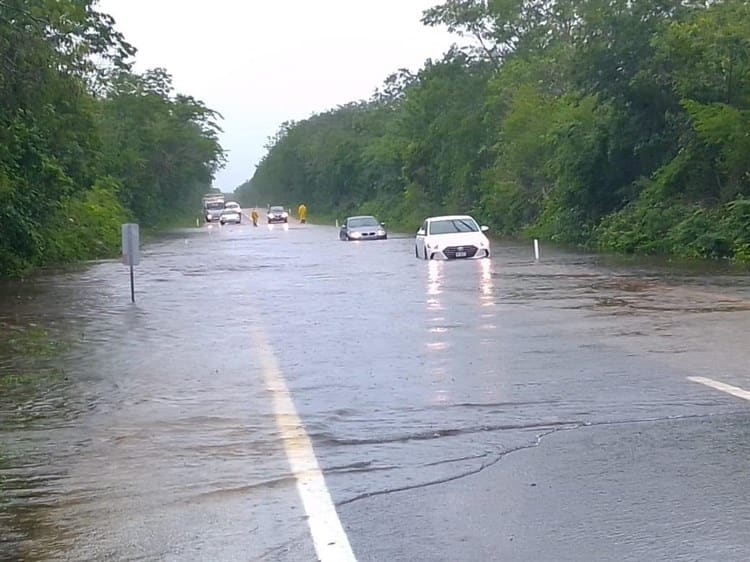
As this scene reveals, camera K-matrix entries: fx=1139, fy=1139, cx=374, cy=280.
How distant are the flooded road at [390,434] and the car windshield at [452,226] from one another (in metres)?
15.0

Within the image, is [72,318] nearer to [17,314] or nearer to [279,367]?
[17,314]

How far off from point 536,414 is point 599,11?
1367 inches

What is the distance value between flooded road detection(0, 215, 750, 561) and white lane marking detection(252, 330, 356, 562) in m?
0.03

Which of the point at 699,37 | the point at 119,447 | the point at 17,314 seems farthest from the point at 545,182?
the point at 119,447

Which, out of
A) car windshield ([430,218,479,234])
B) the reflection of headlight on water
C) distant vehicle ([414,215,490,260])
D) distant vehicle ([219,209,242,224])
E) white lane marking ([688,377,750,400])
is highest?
distant vehicle ([219,209,242,224])

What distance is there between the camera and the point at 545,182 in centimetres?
5759

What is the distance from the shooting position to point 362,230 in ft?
172

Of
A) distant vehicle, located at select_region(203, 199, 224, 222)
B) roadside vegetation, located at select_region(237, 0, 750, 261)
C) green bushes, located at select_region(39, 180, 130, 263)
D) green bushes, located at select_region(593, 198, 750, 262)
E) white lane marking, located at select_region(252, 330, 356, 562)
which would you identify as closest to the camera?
white lane marking, located at select_region(252, 330, 356, 562)

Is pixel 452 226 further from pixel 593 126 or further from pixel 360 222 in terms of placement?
pixel 360 222

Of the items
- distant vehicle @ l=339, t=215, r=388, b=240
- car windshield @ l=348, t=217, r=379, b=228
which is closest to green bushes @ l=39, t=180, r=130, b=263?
distant vehicle @ l=339, t=215, r=388, b=240

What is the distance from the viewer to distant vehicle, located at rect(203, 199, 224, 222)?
103375 mm

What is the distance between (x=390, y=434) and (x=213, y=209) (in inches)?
3917

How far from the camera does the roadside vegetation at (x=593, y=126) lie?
35.8 meters

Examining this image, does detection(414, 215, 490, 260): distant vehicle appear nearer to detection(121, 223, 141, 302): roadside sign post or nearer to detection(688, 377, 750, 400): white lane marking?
detection(121, 223, 141, 302): roadside sign post
